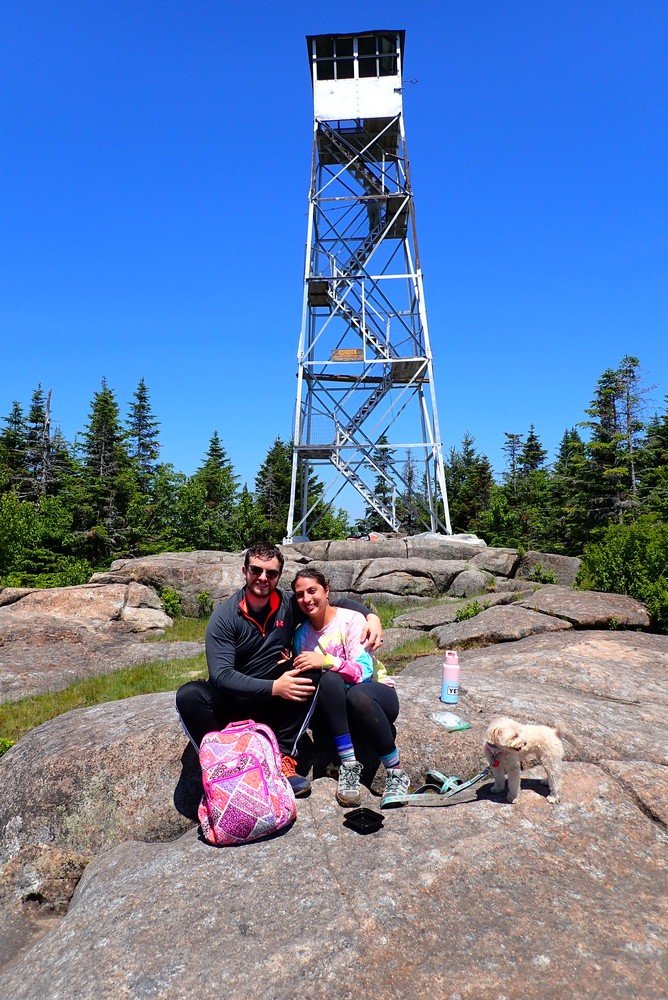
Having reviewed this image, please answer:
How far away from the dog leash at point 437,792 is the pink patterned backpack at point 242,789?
783 mm

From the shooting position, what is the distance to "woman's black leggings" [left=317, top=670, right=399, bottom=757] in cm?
484

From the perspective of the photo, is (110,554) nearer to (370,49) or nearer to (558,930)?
(370,49)

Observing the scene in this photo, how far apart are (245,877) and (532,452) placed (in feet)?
213

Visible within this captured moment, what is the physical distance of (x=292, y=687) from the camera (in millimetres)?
4711

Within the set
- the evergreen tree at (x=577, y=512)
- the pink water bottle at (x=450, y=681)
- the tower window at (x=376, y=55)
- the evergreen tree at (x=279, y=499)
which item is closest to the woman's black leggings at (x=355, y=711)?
the pink water bottle at (x=450, y=681)

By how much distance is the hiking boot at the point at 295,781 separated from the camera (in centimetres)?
472

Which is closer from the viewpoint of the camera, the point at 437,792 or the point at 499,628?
the point at 437,792

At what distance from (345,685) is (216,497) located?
147 ft

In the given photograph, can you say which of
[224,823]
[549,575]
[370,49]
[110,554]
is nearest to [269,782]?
[224,823]

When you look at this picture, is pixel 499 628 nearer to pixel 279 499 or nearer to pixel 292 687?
pixel 292 687

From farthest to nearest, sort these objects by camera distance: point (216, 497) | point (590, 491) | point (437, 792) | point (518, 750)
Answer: point (216, 497)
point (590, 491)
point (437, 792)
point (518, 750)

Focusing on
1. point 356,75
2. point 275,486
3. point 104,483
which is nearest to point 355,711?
point 356,75

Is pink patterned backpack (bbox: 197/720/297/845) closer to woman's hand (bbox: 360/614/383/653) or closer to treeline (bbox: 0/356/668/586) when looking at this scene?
woman's hand (bbox: 360/614/383/653)

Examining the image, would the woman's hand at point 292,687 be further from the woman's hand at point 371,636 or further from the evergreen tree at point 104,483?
the evergreen tree at point 104,483
